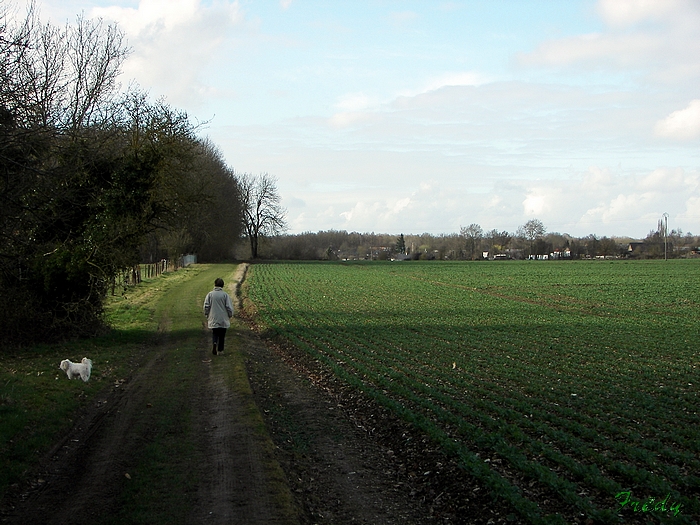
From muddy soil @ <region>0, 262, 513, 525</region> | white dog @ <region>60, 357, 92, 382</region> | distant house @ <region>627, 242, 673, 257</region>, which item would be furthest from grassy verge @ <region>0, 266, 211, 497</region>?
distant house @ <region>627, 242, 673, 257</region>

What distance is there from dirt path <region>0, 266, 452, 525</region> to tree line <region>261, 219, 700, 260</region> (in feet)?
298

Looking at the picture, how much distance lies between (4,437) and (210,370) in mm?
5623

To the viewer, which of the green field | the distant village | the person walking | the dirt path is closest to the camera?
the dirt path

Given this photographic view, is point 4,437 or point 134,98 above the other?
point 134,98

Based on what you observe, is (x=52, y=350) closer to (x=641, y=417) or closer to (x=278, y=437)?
(x=278, y=437)

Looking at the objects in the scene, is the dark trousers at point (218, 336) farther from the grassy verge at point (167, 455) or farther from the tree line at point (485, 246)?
the tree line at point (485, 246)

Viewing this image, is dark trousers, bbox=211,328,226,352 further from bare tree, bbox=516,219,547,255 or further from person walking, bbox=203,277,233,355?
bare tree, bbox=516,219,547,255

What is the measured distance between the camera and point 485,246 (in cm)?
15112

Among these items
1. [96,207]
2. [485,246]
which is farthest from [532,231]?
[96,207]

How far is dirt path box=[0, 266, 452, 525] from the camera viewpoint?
19.6ft

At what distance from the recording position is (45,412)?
9.30 metres

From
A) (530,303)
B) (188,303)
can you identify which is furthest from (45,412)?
(530,303)

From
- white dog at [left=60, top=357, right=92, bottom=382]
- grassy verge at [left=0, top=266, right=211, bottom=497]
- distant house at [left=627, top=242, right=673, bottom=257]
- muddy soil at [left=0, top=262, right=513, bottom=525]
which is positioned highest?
distant house at [left=627, top=242, right=673, bottom=257]

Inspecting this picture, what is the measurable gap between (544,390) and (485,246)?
143146 mm
